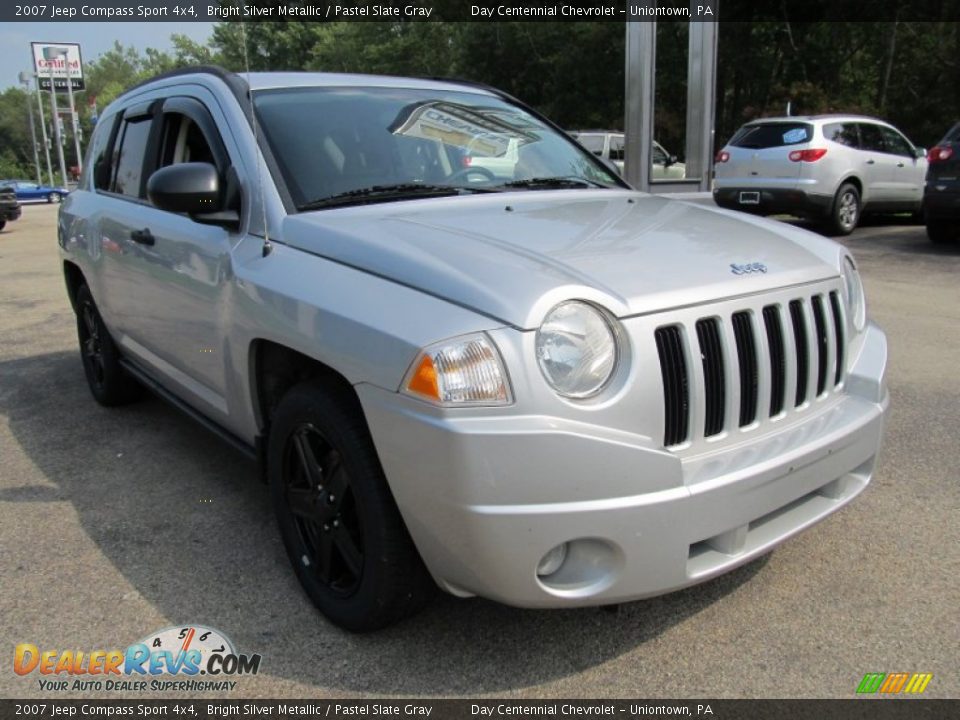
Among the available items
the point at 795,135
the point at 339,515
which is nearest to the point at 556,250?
the point at 339,515

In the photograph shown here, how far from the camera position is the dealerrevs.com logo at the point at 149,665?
8.13 ft

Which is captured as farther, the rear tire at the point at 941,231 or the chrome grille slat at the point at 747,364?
the rear tire at the point at 941,231

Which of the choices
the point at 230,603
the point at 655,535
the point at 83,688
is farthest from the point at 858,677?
the point at 83,688

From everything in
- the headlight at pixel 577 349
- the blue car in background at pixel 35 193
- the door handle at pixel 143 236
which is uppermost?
the door handle at pixel 143 236

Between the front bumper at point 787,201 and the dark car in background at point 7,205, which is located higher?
the front bumper at point 787,201

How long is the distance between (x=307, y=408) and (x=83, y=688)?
1027mm

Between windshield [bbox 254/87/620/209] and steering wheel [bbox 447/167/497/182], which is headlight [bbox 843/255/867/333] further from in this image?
steering wheel [bbox 447/167/497/182]

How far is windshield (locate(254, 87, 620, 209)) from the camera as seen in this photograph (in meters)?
3.13

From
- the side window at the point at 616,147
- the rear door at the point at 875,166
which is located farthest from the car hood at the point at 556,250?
the side window at the point at 616,147

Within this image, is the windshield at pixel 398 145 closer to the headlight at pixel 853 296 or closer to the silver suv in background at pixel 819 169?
the headlight at pixel 853 296

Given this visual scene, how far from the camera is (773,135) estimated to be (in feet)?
41.4

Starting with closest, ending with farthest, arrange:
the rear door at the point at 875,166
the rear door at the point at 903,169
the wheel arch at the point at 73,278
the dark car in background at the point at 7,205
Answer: the wheel arch at the point at 73,278 → the rear door at the point at 875,166 → the rear door at the point at 903,169 → the dark car in background at the point at 7,205

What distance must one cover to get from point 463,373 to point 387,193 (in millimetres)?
1276

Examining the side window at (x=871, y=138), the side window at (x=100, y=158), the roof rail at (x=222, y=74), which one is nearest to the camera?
the roof rail at (x=222, y=74)
